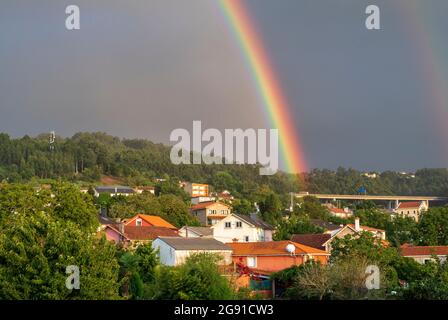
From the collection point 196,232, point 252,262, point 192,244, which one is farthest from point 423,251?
point 192,244

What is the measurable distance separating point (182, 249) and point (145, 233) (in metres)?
11.6

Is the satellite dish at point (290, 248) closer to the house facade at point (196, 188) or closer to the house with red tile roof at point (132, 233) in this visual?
the house with red tile roof at point (132, 233)

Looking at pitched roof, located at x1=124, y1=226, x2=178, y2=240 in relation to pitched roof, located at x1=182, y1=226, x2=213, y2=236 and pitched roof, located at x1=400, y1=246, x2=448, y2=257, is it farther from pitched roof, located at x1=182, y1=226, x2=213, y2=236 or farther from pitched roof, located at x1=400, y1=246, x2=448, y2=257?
pitched roof, located at x1=400, y1=246, x2=448, y2=257

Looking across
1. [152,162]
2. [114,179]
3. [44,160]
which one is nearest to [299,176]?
[152,162]

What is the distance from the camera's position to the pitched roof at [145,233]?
52.3 metres

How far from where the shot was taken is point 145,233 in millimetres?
53562

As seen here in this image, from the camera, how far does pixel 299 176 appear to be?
18962 centimetres

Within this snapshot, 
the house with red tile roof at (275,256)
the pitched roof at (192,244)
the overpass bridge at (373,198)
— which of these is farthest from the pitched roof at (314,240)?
the overpass bridge at (373,198)

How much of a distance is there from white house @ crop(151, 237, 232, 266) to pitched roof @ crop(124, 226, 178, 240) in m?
6.69

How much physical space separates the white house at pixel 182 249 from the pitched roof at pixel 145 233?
669cm

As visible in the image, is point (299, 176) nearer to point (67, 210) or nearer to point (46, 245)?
point (67, 210)

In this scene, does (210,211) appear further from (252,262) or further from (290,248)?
(290,248)

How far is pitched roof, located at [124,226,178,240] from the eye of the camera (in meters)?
52.3
